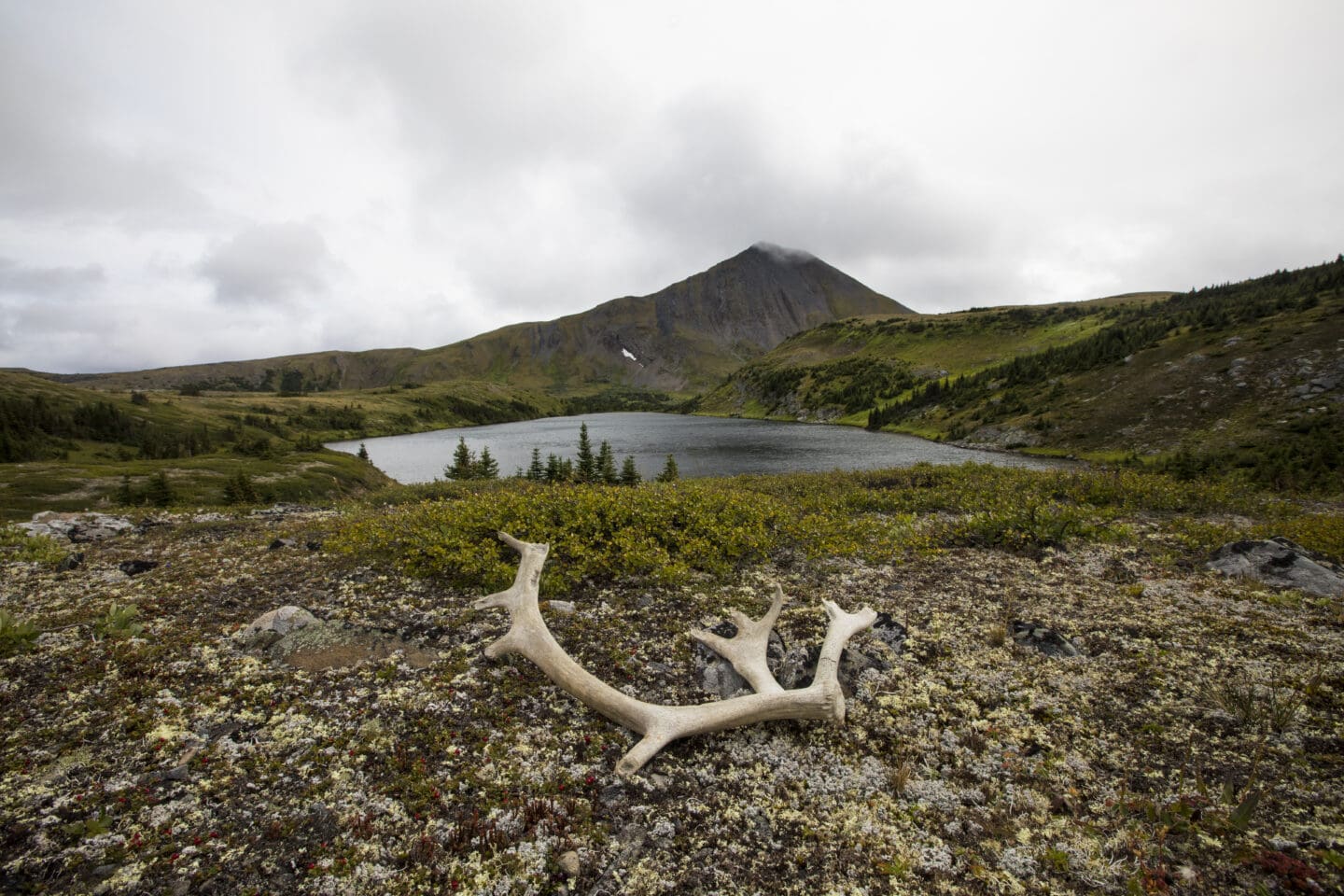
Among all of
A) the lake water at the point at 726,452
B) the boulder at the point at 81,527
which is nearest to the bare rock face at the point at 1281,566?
the boulder at the point at 81,527

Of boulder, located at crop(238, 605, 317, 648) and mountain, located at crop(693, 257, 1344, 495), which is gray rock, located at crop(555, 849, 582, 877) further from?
mountain, located at crop(693, 257, 1344, 495)

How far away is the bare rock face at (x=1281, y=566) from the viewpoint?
960cm

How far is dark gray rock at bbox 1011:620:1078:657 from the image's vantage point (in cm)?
784

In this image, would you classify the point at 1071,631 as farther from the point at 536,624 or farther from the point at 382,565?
the point at 382,565

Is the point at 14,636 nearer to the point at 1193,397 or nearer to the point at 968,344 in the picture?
the point at 1193,397

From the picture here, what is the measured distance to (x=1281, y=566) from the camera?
1038 centimetres

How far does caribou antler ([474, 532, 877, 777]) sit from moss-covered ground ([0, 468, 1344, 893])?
364 millimetres

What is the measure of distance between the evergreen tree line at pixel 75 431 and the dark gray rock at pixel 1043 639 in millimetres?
104905

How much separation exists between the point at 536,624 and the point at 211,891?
4078mm

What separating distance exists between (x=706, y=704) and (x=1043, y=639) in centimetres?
595

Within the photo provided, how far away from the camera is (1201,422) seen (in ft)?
171

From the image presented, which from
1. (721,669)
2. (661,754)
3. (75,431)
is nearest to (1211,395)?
(721,669)

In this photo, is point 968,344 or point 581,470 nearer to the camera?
point 581,470

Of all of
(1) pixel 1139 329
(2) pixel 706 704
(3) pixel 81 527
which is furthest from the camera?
(1) pixel 1139 329
